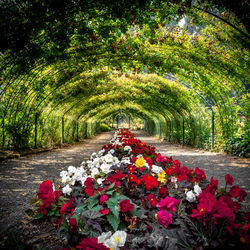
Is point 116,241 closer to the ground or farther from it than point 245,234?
closer to the ground

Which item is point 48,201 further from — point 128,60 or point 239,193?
point 128,60

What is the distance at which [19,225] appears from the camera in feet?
5.12

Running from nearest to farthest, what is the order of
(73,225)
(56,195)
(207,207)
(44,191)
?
(207,207) < (73,225) < (44,191) < (56,195)

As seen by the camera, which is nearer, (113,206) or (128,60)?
(113,206)

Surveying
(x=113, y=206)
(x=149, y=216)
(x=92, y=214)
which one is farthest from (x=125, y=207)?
(x=149, y=216)

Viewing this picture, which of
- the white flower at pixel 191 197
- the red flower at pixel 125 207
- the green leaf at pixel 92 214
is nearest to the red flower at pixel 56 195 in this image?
the green leaf at pixel 92 214

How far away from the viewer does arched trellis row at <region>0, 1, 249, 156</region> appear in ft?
11.9

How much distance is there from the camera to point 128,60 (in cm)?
607

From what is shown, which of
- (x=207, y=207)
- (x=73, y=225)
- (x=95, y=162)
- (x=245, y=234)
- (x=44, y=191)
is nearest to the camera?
(x=245, y=234)

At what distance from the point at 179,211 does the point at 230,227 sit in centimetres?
69

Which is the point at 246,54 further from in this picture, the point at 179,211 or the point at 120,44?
the point at 179,211

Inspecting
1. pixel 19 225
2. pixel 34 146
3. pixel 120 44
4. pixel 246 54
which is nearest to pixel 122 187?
pixel 19 225

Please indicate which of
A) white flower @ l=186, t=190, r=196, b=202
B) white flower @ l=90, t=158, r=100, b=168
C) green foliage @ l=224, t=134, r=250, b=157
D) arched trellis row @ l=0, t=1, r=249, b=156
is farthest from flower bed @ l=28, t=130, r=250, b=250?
green foliage @ l=224, t=134, r=250, b=157

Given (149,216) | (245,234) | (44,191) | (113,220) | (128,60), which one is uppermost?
(128,60)
